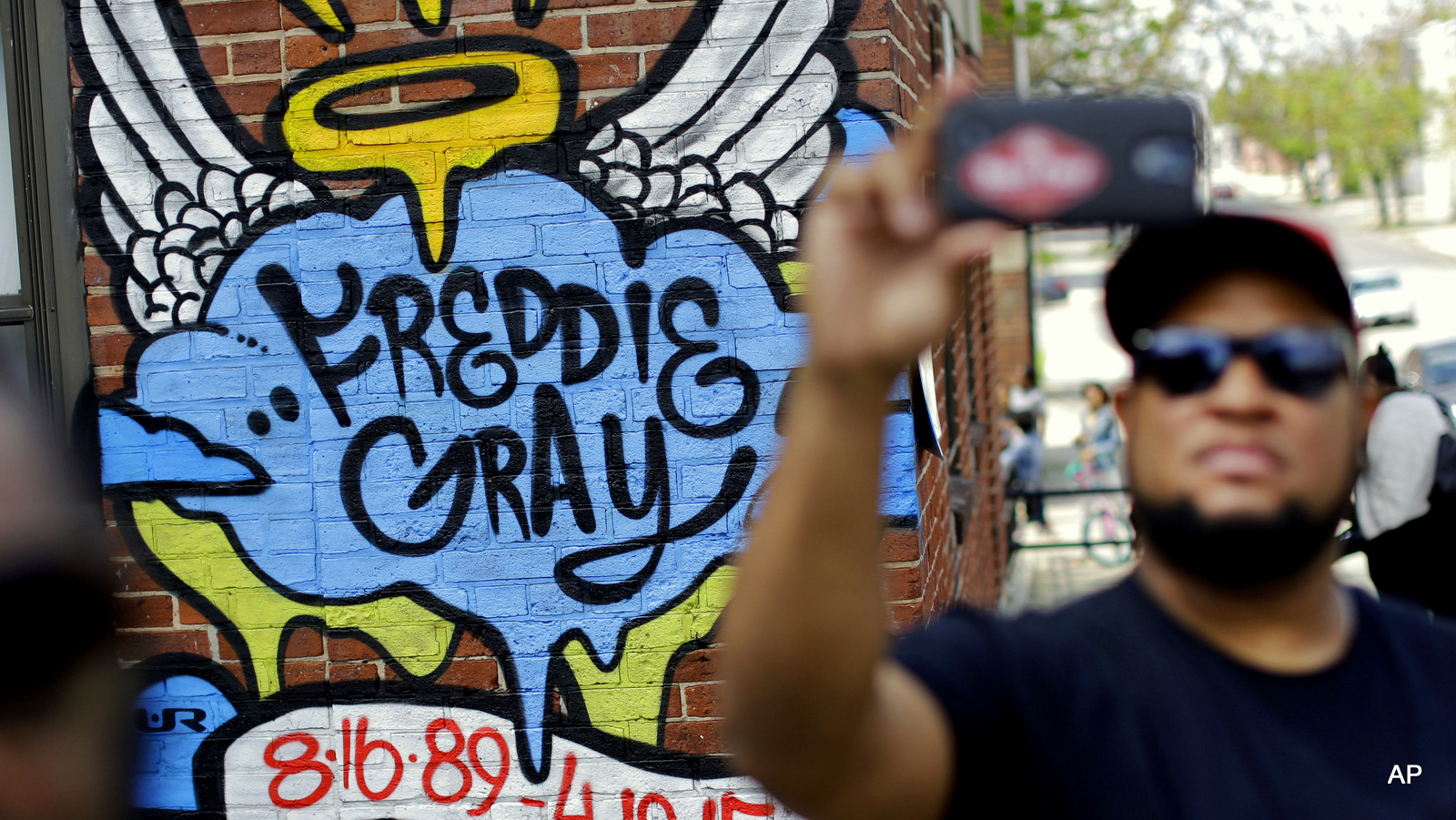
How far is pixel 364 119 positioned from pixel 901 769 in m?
2.80

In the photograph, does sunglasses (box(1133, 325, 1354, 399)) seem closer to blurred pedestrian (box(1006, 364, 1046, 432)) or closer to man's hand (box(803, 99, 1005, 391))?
man's hand (box(803, 99, 1005, 391))

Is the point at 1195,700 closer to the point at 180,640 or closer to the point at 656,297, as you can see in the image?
the point at 656,297

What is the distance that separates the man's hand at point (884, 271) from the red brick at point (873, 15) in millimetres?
2373

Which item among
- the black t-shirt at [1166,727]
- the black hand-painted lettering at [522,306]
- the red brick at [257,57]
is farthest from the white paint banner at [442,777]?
the black t-shirt at [1166,727]

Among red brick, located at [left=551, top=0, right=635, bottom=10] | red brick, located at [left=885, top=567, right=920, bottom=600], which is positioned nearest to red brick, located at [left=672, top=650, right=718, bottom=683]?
red brick, located at [left=885, top=567, right=920, bottom=600]

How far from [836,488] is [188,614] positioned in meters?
3.02

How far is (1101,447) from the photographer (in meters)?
12.8

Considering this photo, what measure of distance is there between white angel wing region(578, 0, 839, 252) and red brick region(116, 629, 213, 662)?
169 cm

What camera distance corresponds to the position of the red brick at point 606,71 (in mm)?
3475

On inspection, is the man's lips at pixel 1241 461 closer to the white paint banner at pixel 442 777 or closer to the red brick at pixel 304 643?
the white paint banner at pixel 442 777

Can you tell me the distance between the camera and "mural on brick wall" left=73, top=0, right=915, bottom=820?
3484mm

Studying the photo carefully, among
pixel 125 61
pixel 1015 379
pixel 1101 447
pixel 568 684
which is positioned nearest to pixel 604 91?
pixel 125 61

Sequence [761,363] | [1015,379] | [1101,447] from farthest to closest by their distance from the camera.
→ [1015,379] → [1101,447] → [761,363]

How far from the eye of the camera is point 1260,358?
1391 millimetres
